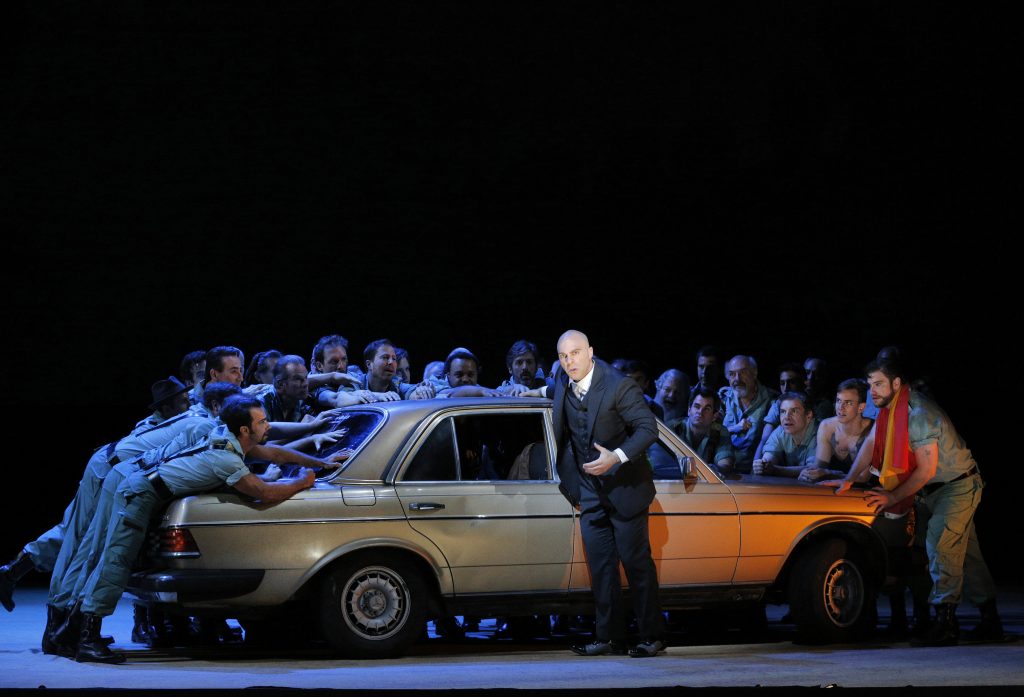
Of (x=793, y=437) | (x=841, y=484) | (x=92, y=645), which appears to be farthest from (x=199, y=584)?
(x=793, y=437)

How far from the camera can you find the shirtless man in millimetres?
10359

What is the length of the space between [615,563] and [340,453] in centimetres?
183

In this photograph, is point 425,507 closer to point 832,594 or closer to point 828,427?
point 832,594

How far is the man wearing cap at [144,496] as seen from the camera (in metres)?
8.25

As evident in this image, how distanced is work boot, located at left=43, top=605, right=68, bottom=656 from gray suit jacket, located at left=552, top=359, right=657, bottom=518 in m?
3.25

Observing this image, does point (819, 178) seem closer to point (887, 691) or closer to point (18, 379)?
point (18, 379)

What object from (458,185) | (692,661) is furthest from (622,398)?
(458,185)

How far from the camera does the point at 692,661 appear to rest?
8.53 m

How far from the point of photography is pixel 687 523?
9047 millimetres

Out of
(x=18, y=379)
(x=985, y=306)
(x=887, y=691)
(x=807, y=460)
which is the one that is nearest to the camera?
(x=887, y=691)

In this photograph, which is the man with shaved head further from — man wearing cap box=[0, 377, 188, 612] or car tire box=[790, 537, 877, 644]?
man wearing cap box=[0, 377, 188, 612]

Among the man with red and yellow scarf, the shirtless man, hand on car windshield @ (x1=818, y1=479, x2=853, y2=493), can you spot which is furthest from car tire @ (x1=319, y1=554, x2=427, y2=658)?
the shirtless man

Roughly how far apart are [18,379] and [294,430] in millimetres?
10050

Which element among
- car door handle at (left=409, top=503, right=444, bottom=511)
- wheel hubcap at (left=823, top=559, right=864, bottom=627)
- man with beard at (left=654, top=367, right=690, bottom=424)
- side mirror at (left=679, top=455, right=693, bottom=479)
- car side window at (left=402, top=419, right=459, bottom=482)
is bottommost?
wheel hubcap at (left=823, top=559, right=864, bottom=627)
